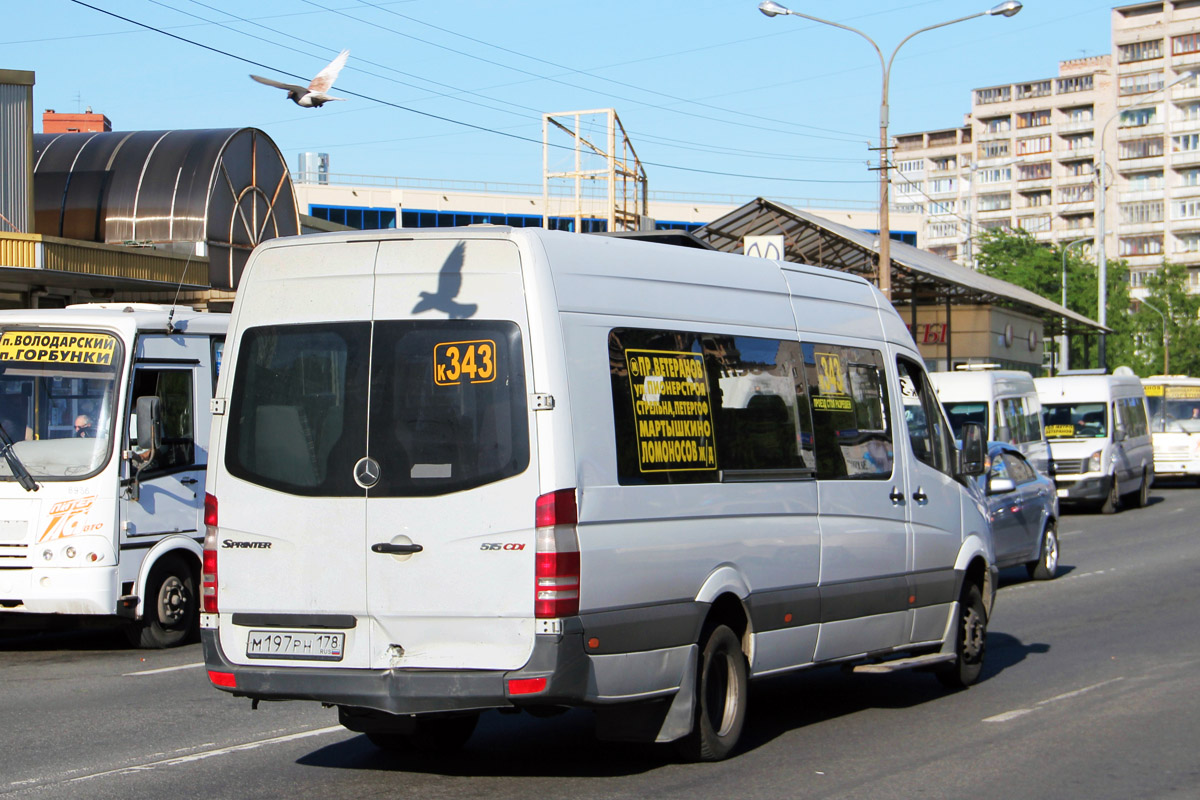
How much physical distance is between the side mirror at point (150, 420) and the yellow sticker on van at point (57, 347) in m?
0.68

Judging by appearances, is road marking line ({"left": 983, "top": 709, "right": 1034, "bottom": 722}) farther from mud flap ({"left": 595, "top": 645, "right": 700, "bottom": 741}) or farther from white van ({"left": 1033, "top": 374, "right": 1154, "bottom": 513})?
white van ({"left": 1033, "top": 374, "right": 1154, "bottom": 513})

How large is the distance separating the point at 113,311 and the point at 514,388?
7.24m

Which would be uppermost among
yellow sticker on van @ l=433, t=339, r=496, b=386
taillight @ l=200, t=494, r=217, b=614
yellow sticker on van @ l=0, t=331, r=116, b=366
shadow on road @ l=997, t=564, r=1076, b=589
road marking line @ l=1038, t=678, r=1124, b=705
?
yellow sticker on van @ l=0, t=331, r=116, b=366

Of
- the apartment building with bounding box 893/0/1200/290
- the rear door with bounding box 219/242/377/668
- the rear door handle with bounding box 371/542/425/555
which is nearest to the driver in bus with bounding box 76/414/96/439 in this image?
the rear door with bounding box 219/242/377/668

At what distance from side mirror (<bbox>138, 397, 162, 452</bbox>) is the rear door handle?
5537 millimetres

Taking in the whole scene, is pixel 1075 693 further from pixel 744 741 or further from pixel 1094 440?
pixel 1094 440

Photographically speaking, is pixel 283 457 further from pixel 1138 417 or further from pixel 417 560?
pixel 1138 417

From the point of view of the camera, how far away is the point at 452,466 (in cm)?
654

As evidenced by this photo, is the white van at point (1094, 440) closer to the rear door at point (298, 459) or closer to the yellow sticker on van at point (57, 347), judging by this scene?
the yellow sticker on van at point (57, 347)

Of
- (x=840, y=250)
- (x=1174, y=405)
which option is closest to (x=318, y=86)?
(x=840, y=250)

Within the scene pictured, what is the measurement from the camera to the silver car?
625 inches

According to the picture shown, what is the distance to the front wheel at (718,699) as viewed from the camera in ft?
23.8

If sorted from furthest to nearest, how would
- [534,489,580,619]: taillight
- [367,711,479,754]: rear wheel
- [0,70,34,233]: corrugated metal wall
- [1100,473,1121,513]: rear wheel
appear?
[1100,473,1121,513]: rear wheel → [0,70,34,233]: corrugated metal wall → [367,711,479,754]: rear wheel → [534,489,580,619]: taillight

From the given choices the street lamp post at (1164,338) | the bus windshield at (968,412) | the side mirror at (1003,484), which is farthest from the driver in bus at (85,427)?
the street lamp post at (1164,338)
